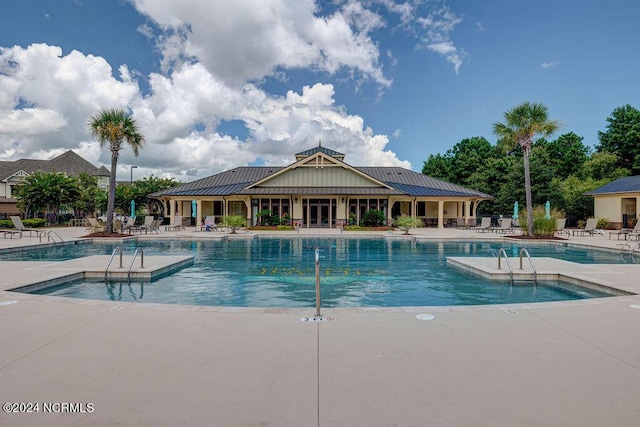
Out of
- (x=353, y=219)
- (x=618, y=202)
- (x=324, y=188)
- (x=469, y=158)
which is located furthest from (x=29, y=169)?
(x=618, y=202)

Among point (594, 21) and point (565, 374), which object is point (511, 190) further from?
point (565, 374)

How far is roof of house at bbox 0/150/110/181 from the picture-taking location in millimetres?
55222

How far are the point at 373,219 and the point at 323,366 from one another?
89.4 ft

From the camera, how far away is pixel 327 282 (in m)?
10.4

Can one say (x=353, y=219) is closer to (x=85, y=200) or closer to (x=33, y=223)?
(x=33, y=223)

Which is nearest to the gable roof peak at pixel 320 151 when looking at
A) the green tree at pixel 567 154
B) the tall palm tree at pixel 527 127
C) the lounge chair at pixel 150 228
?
the lounge chair at pixel 150 228

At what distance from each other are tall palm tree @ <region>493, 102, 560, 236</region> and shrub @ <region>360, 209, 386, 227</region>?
10342mm

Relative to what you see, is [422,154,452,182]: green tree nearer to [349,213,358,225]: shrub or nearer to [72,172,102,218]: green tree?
[349,213,358,225]: shrub

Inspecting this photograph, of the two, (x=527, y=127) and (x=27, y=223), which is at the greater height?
(x=527, y=127)

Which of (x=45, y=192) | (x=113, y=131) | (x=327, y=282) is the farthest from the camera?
(x=45, y=192)

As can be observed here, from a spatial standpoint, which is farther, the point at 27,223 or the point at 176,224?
→ the point at 27,223

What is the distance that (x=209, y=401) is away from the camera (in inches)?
126

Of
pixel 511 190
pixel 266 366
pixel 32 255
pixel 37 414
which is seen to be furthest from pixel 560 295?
pixel 511 190

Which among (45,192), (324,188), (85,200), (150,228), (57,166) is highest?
(57,166)
